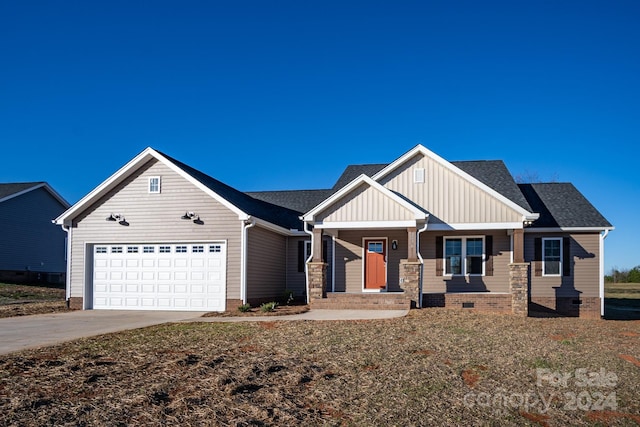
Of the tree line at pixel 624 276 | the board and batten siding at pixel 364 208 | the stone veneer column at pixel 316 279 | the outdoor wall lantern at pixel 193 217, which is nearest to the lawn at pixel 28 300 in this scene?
the outdoor wall lantern at pixel 193 217

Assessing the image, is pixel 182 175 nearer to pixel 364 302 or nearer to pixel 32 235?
pixel 364 302

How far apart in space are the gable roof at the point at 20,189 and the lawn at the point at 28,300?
5.00m

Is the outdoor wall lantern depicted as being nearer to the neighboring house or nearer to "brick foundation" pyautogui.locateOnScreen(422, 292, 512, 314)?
"brick foundation" pyautogui.locateOnScreen(422, 292, 512, 314)

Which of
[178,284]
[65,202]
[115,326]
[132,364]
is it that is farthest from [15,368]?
[65,202]

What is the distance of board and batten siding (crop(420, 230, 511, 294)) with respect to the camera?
773 inches

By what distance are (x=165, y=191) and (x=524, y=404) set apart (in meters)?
14.8

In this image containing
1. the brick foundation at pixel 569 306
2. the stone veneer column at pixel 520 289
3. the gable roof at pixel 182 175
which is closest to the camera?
the stone veneer column at pixel 520 289

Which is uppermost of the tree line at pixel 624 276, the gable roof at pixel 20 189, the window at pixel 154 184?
the gable roof at pixel 20 189

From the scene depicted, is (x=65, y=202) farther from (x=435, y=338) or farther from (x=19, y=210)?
(x=435, y=338)

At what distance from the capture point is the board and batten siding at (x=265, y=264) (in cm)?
1857

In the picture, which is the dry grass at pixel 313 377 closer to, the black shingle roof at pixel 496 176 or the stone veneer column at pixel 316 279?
the stone veneer column at pixel 316 279

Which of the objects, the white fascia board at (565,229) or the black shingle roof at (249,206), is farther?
the white fascia board at (565,229)

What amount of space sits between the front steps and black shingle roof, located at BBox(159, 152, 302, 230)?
379 centimetres

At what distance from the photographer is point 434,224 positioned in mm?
19078
